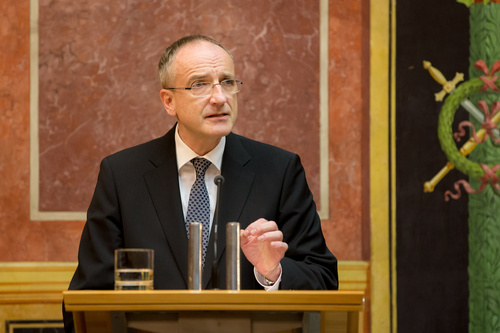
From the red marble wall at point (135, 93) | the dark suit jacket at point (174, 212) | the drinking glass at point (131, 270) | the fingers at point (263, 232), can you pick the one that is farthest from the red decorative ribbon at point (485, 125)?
the drinking glass at point (131, 270)

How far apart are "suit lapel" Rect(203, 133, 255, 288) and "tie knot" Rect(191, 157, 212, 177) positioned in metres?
0.07

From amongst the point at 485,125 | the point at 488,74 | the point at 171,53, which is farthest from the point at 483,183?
the point at 171,53

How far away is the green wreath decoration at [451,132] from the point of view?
4.42m

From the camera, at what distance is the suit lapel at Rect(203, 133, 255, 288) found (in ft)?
8.49

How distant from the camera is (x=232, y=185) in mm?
2723

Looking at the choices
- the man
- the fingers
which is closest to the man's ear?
the man

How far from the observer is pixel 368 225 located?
14.4 feet

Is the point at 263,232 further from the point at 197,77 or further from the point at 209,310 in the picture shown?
the point at 197,77

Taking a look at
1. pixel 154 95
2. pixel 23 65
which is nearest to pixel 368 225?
pixel 154 95

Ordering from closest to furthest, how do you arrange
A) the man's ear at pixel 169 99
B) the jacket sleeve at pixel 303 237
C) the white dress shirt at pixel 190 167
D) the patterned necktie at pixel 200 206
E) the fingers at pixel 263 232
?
the fingers at pixel 263 232 < the jacket sleeve at pixel 303 237 < the patterned necktie at pixel 200 206 < the white dress shirt at pixel 190 167 < the man's ear at pixel 169 99

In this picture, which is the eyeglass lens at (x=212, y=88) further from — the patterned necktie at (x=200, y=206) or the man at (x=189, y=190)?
the patterned necktie at (x=200, y=206)

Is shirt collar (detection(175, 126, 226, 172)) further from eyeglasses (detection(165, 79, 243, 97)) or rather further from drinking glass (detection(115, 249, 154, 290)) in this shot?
drinking glass (detection(115, 249, 154, 290))

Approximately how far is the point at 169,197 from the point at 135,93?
1823mm

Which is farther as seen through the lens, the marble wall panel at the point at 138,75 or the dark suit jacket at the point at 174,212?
the marble wall panel at the point at 138,75
